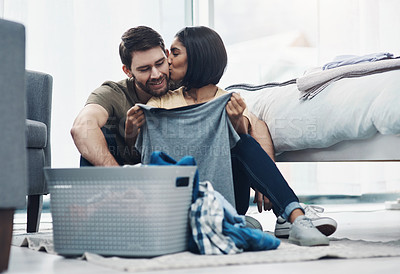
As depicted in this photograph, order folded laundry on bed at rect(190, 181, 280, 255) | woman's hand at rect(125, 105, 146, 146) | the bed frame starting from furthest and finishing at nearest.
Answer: the bed frame
woman's hand at rect(125, 105, 146, 146)
folded laundry on bed at rect(190, 181, 280, 255)

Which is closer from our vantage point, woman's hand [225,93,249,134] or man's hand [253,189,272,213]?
woman's hand [225,93,249,134]

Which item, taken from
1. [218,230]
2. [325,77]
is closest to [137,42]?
[325,77]

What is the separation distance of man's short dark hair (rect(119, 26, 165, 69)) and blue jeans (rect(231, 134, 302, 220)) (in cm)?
46

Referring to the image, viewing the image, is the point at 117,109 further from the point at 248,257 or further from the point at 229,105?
the point at 248,257

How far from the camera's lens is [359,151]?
1.84 metres

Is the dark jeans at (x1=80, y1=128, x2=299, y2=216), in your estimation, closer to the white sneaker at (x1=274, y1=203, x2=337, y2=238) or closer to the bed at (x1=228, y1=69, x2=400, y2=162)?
the white sneaker at (x1=274, y1=203, x2=337, y2=238)

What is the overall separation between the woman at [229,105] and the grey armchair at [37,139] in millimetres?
531

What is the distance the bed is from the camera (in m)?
1.68

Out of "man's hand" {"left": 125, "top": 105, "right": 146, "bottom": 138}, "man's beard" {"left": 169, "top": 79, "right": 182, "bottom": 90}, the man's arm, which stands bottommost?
the man's arm

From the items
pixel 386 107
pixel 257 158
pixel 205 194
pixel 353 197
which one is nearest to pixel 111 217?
pixel 205 194

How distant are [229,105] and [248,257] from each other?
0.51 m

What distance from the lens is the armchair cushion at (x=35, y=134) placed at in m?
1.97

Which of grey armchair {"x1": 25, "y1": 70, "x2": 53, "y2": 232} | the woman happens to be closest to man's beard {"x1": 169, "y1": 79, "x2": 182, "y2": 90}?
the woman

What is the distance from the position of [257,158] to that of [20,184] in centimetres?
76
